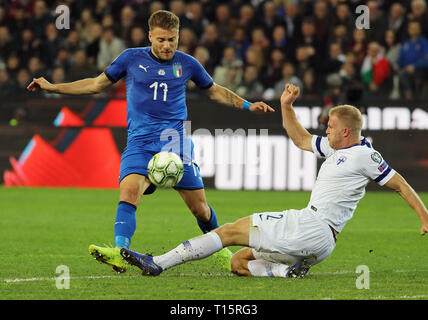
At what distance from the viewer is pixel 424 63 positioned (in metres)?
15.8

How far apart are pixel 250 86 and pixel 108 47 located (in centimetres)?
309

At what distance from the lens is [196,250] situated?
22.2ft

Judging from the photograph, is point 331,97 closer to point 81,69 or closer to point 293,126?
point 81,69

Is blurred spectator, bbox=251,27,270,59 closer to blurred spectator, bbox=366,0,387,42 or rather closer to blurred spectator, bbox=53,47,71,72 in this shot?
blurred spectator, bbox=366,0,387,42

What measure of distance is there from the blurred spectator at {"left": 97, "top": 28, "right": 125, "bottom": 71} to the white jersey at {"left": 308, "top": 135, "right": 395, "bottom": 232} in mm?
11247

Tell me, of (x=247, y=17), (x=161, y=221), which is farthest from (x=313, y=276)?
(x=247, y=17)

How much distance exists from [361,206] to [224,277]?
712 cm

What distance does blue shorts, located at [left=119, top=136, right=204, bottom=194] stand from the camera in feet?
24.3

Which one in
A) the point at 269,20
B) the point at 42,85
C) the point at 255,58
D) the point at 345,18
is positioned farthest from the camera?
the point at 269,20

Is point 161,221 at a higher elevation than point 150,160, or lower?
lower

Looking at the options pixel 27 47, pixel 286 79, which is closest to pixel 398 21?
pixel 286 79

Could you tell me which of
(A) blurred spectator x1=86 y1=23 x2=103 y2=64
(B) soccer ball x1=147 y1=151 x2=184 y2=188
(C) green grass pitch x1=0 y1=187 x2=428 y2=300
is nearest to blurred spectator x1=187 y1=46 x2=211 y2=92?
(C) green grass pitch x1=0 y1=187 x2=428 y2=300

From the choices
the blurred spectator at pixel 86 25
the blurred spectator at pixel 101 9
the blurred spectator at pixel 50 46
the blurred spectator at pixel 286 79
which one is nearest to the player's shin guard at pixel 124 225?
the blurred spectator at pixel 286 79
